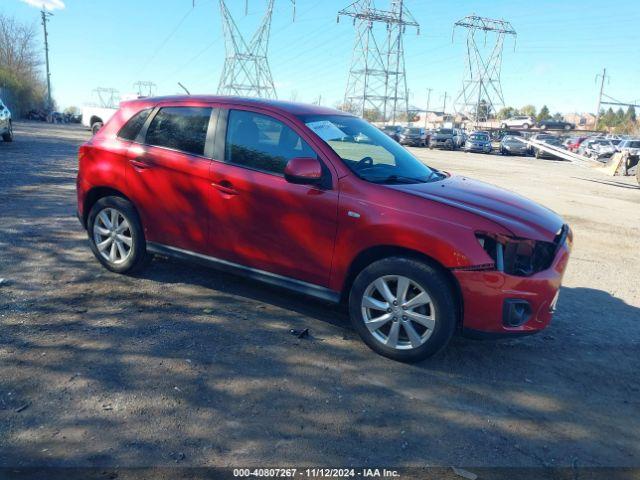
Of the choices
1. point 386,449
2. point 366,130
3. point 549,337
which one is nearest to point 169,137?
point 366,130

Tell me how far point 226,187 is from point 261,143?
1.56 ft

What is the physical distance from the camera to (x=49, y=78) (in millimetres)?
63531

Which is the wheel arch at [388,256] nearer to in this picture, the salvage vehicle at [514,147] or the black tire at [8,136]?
the black tire at [8,136]

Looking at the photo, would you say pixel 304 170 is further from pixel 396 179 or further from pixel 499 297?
pixel 499 297

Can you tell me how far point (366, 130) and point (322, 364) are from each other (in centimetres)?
241

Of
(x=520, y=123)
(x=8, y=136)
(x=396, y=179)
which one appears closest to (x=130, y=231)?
(x=396, y=179)

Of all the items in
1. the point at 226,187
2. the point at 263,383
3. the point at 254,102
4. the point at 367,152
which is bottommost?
the point at 263,383

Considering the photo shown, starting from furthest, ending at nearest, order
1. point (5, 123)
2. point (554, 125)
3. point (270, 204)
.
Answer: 1. point (554, 125)
2. point (5, 123)
3. point (270, 204)

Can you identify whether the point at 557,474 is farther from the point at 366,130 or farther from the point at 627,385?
the point at 366,130

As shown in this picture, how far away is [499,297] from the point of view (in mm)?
3576

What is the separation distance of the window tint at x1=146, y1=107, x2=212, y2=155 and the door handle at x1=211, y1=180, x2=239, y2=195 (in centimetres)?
41

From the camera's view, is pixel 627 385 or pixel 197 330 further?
pixel 197 330

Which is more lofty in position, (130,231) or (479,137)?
(479,137)

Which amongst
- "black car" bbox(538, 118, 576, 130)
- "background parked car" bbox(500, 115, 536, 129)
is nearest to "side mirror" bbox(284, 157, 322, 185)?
"black car" bbox(538, 118, 576, 130)
